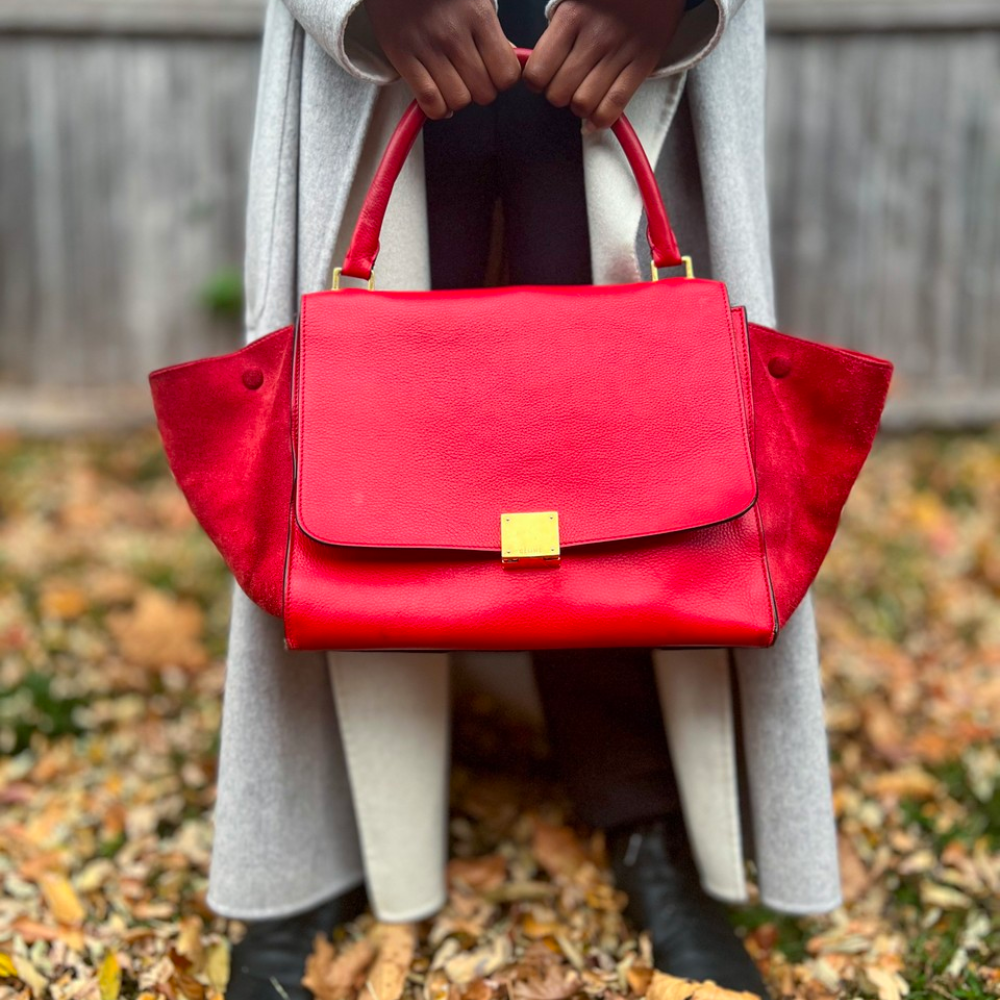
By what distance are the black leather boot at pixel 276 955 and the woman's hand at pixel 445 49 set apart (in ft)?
3.41

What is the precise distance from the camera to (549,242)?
3.91ft

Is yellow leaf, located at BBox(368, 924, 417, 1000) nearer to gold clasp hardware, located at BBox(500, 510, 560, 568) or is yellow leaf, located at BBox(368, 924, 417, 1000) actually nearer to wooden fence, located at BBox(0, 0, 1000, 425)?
gold clasp hardware, located at BBox(500, 510, 560, 568)

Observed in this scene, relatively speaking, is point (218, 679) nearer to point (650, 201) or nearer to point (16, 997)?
point (16, 997)

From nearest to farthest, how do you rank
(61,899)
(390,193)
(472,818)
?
(390,193) < (61,899) < (472,818)

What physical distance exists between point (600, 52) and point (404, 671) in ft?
2.50


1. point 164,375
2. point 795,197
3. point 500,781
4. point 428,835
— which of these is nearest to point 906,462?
point 795,197

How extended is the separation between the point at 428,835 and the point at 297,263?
763 mm

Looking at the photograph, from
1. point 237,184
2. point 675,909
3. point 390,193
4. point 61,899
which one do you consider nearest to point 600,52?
A: point 390,193

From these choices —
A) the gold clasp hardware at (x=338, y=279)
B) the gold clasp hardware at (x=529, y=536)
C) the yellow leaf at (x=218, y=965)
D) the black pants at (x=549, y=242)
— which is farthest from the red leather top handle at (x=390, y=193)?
the yellow leaf at (x=218, y=965)

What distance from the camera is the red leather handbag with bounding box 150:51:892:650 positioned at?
0.97m

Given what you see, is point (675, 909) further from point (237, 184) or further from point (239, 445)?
point (237, 184)

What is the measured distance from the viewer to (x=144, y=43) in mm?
3623

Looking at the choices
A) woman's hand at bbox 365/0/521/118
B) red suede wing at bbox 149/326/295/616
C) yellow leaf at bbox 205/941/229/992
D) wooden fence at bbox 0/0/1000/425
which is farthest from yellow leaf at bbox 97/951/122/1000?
wooden fence at bbox 0/0/1000/425

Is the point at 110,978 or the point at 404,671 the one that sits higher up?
the point at 404,671
